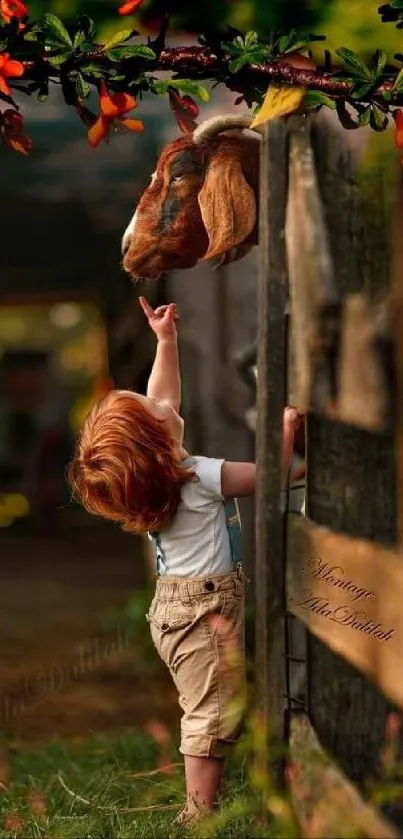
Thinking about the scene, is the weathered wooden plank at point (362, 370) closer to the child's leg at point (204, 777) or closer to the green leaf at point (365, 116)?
the green leaf at point (365, 116)

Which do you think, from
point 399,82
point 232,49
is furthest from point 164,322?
point 399,82

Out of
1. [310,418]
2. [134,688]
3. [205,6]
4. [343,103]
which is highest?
[205,6]

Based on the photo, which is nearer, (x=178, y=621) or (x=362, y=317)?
(x=362, y=317)

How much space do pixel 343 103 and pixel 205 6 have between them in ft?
1.10

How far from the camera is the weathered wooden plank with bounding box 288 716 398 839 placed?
233 centimetres

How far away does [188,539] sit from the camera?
8.99ft

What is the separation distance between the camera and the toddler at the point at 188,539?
270cm

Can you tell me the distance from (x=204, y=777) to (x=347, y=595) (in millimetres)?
530

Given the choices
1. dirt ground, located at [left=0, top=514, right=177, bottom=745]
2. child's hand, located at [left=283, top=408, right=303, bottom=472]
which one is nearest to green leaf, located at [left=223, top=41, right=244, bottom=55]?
child's hand, located at [left=283, top=408, right=303, bottom=472]

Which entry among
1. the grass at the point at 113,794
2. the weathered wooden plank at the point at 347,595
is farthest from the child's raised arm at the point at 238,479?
the grass at the point at 113,794

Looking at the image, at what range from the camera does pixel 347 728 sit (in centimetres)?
269

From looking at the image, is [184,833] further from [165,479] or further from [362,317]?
[362,317]

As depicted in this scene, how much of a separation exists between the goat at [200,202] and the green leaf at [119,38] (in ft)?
0.78

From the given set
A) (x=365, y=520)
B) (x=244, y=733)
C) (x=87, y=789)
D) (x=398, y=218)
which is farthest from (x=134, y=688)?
(x=398, y=218)
